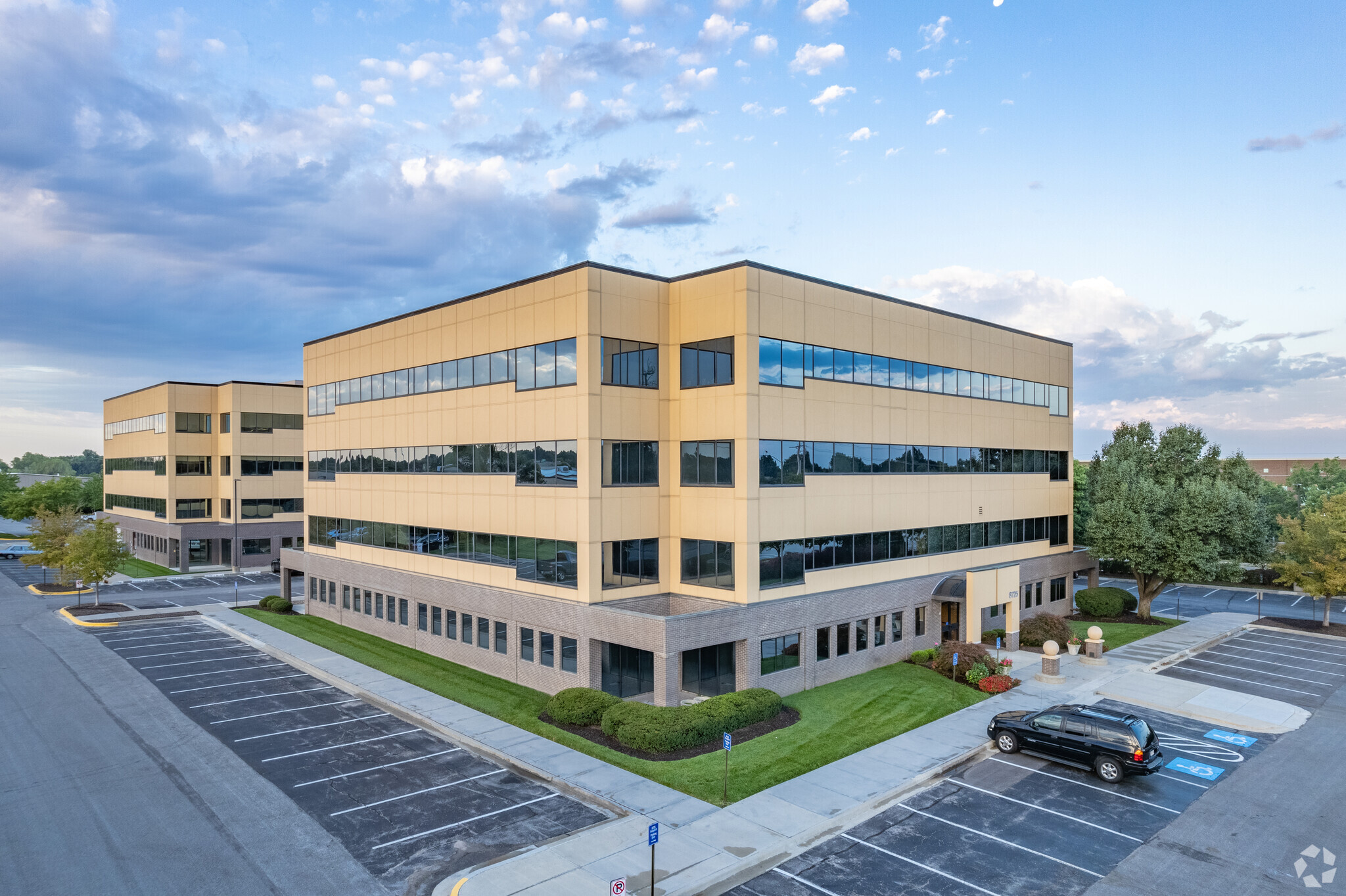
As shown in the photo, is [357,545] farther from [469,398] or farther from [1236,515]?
[1236,515]

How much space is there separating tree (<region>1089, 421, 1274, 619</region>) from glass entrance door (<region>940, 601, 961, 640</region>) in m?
13.9

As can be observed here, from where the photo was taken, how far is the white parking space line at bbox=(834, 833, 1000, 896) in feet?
50.7

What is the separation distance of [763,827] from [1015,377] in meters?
32.0

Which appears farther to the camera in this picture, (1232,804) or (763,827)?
(1232,804)

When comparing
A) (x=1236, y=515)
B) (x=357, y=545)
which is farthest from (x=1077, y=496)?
(x=357, y=545)

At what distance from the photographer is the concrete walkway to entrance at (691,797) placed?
15.7 metres

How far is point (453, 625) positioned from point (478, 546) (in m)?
4.10

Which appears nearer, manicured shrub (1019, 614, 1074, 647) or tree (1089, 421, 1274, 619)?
manicured shrub (1019, 614, 1074, 647)

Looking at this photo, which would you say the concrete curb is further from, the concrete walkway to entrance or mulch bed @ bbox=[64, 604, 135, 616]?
mulch bed @ bbox=[64, 604, 135, 616]

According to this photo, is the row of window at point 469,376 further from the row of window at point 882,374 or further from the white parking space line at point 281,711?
the white parking space line at point 281,711

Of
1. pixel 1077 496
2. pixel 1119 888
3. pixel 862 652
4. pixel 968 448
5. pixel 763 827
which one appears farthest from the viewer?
pixel 1077 496

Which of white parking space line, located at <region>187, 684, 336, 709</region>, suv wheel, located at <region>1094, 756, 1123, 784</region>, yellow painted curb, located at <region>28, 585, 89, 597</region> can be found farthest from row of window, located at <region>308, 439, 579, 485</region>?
yellow painted curb, located at <region>28, 585, 89, 597</region>

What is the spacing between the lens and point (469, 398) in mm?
33781

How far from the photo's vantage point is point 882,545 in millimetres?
33719
